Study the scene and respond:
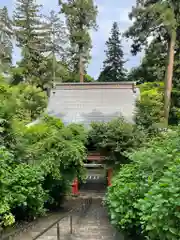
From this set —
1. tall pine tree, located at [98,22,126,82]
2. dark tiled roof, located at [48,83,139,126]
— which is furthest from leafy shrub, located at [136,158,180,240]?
tall pine tree, located at [98,22,126,82]

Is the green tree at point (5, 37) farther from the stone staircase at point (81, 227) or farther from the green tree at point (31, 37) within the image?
the stone staircase at point (81, 227)

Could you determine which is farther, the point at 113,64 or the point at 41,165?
the point at 113,64

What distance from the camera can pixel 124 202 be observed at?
200 inches

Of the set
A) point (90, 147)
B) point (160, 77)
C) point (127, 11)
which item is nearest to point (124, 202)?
point (90, 147)

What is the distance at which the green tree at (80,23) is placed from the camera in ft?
83.5

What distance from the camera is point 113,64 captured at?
34094 millimetres

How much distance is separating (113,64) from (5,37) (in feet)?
39.9

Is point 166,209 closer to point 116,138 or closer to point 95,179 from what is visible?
point 116,138

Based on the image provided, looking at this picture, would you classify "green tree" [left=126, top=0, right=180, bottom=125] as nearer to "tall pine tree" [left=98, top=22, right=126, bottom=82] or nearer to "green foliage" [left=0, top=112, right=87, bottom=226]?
"green foliage" [left=0, top=112, right=87, bottom=226]

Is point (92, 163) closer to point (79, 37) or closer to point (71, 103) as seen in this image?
point (71, 103)

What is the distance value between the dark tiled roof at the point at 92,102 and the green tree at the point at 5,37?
968 centimetres

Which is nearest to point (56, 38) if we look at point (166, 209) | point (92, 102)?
point (92, 102)

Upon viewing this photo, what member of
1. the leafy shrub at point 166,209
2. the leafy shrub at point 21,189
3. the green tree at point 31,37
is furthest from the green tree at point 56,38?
the leafy shrub at point 166,209

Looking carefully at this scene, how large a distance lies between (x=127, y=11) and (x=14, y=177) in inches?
485
